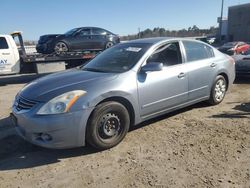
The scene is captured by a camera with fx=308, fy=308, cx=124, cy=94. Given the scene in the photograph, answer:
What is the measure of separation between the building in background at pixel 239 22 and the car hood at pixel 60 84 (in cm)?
5443

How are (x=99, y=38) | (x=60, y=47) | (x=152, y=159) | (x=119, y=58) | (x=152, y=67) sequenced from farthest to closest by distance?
1. (x=99, y=38)
2. (x=60, y=47)
3. (x=119, y=58)
4. (x=152, y=67)
5. (x=152, y=159)

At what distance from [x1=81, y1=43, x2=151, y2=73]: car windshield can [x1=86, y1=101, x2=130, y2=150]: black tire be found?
0.69 metres

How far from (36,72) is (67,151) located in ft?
27.2

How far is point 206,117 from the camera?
18.9ft

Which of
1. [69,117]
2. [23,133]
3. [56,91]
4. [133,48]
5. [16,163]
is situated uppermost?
[133,48]

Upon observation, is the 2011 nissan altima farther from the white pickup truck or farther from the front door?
the white pickup truck

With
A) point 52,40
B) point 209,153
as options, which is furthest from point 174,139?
point 52,40

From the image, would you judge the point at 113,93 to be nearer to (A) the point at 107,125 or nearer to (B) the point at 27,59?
(A) the point at 107,125

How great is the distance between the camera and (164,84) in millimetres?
5066

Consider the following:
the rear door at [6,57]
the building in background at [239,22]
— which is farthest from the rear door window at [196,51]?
the building in background at [239,22]

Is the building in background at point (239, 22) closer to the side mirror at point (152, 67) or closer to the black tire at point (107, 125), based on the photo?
the side mirror at point (152, 67)

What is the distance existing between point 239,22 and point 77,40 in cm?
4873

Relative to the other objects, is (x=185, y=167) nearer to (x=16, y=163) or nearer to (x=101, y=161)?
(x=101, y=161)

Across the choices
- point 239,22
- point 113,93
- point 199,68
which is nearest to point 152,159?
point 113,93
